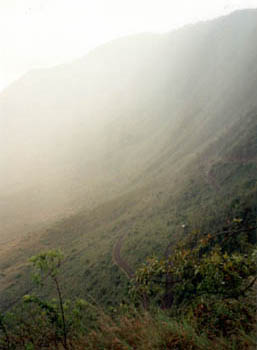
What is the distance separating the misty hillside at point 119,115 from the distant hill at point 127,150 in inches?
16.3

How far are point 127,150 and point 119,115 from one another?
61.1ft

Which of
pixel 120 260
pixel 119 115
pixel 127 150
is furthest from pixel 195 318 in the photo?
pixel 119 115

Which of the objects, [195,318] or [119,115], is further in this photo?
[119,115]

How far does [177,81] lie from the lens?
67.5m

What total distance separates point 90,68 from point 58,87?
17269 millimetres

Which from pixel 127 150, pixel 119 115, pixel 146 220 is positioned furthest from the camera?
pixel 119 115

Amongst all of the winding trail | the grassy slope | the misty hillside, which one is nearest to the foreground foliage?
the grassy slope

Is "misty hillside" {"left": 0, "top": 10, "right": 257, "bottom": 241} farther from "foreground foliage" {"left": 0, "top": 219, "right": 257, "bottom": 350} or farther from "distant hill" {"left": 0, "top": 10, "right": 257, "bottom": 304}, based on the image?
"foreground foliage" {"left": 0, "top": 219, "right": 257, "bottom": 350}

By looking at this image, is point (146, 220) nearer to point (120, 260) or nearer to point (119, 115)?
point (120, 260)

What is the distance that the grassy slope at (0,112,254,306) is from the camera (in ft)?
52.0

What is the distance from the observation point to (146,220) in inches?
933

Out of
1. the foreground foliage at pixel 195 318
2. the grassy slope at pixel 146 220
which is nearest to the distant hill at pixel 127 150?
the grassy slope at pixel 146 220

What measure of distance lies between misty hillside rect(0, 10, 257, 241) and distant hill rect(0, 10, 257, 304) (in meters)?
0.41

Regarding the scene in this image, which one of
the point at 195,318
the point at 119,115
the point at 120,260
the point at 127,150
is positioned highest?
the point at 119,115
